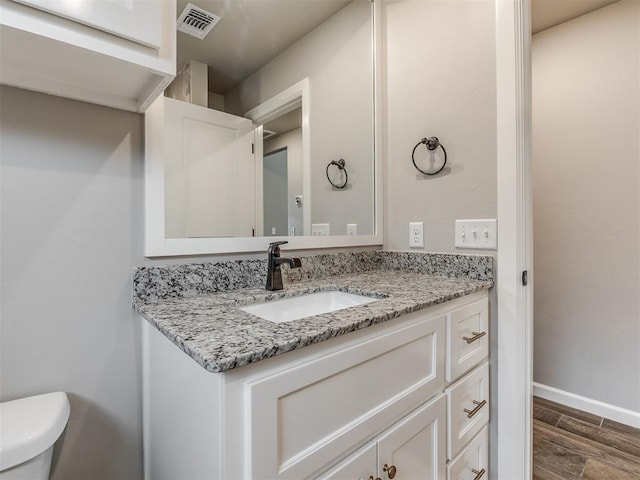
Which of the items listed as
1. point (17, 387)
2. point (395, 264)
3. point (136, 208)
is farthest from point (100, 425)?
point (395, 264)

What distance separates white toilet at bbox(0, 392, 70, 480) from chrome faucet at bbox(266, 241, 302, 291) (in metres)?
0.57

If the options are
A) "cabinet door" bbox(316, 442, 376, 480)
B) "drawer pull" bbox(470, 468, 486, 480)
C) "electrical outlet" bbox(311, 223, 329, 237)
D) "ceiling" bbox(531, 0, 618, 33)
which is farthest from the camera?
"ceiling" bbox(531, 0, 618, 33)

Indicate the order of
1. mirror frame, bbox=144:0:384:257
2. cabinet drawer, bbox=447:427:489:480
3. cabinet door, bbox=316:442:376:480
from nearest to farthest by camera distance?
cabinet door, bbox=316:442:376:480
mirror frame, bbox=144:0:384:257
cabinet drawer, bbox=447:427:489:480

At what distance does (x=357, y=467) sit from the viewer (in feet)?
2.29

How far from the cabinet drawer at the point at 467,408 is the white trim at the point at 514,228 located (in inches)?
3.4

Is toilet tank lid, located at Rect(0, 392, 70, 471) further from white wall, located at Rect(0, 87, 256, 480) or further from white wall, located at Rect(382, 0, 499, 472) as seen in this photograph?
white wall, located at Rect(382, 0, 499, 472)

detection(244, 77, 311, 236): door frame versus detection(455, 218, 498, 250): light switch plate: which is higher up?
detection(244, 77, 311, 236): door frame

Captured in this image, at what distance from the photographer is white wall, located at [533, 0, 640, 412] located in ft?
5.87

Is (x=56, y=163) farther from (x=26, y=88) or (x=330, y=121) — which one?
(x=330, y=121)

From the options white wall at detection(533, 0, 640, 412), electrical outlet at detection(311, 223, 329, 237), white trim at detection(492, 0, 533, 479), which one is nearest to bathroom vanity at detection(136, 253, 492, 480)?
white trim at detection(492, 0, 533, 479)

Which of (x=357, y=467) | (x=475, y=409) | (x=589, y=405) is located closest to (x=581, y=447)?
(x=589, y=405)

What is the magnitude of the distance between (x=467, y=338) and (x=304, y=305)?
551 mm

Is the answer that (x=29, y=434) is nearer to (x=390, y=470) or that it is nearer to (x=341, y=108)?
(x=390, y=470)

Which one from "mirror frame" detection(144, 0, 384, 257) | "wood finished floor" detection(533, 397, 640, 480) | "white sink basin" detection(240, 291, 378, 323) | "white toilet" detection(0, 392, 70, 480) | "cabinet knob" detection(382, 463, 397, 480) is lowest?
"wood finished floor" detection(533, 397, 640, 480)
